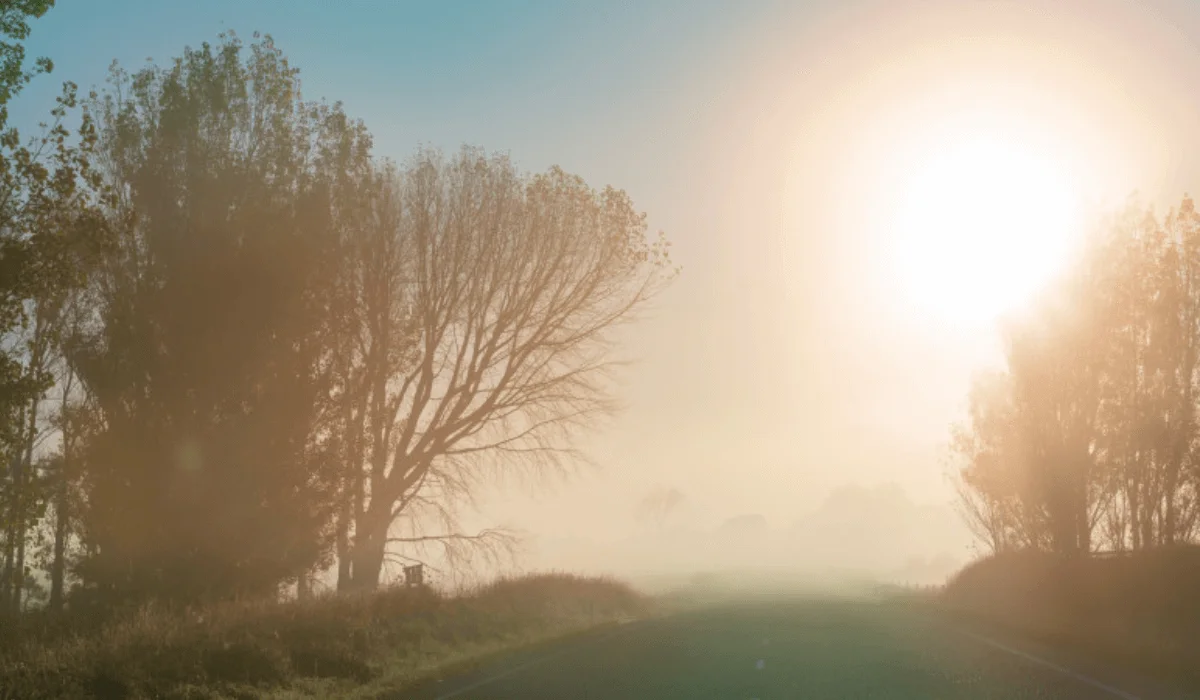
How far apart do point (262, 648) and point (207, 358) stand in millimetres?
10672

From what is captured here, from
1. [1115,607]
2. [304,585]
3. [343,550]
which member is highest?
[343,550]

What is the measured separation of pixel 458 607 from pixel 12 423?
1072 centimetres

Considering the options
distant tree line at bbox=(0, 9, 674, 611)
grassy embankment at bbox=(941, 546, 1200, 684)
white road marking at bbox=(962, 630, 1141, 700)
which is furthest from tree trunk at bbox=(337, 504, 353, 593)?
grassy embankment at bbox=(941, 546, 1200, 684)

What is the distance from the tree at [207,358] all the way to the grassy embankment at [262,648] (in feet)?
9.48

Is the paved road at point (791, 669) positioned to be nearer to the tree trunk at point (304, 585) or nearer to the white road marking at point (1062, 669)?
the white road marking at point (1062, 669)

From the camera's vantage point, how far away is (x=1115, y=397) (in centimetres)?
3069

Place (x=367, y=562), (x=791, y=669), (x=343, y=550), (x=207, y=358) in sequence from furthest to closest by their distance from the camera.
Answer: (x=367, y=562) → (x=343, y=550) → (x=207, y=358) → (x=791, y=669)

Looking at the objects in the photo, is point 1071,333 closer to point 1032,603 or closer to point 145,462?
point 1032,603

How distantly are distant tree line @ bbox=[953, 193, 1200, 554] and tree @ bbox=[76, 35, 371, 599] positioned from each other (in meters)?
24.5

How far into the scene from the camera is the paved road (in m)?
13.3

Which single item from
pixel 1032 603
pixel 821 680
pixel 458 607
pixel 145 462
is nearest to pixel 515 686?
pixel 821 680

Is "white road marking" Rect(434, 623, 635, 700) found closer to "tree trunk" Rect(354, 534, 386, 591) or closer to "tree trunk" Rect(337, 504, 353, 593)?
"tree trunk" Rect(337, 504, 353, 593)

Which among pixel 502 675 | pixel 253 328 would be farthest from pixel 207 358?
pixel 502 675

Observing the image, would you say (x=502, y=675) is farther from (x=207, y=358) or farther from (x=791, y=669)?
(x=207, y=358)
